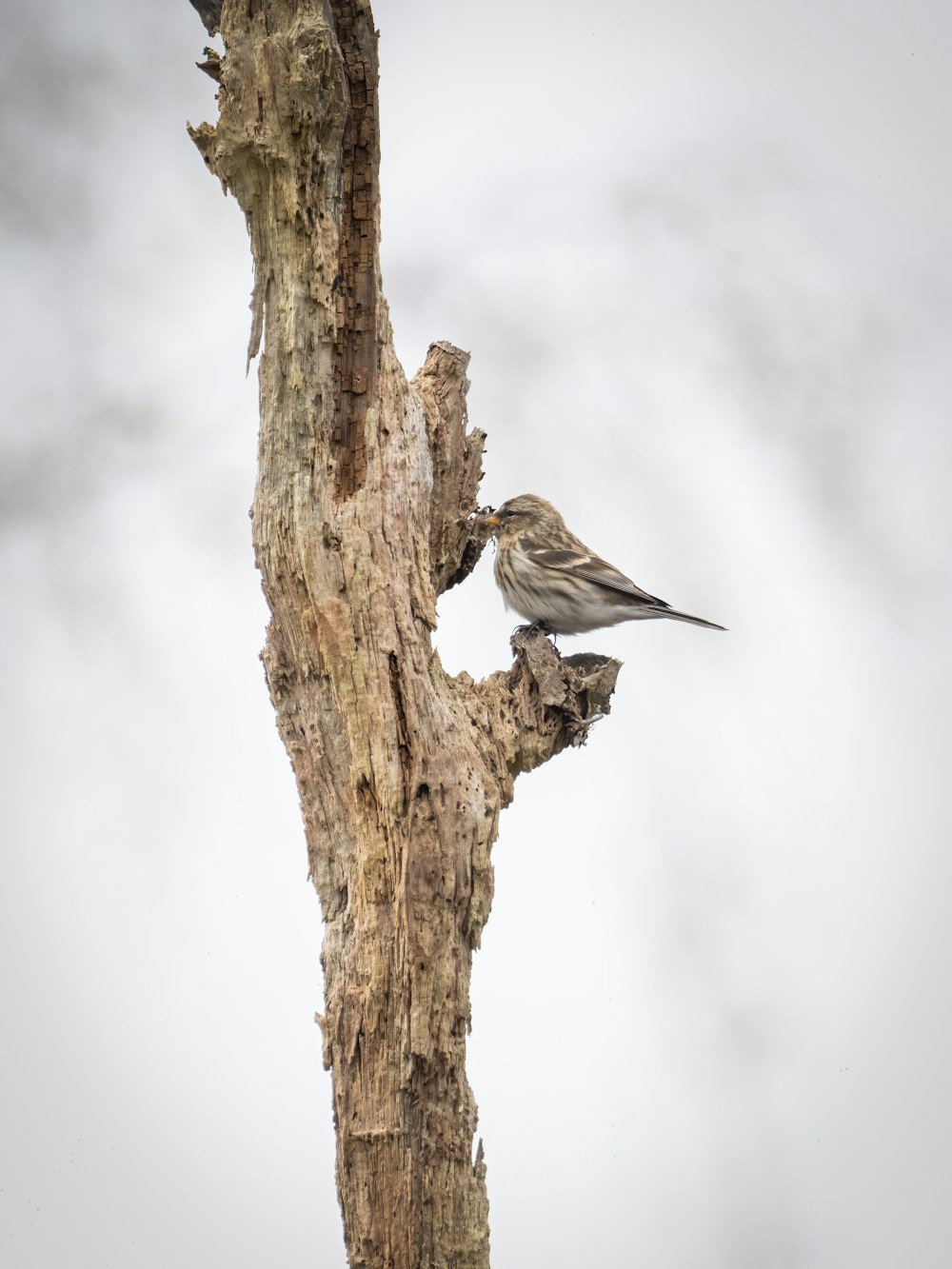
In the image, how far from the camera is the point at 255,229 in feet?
10.9

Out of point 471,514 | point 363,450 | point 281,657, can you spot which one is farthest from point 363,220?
point 281,657

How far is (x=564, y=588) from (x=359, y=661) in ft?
3.55

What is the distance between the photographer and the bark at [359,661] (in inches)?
120

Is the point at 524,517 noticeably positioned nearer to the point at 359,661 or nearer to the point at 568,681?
the point at 568,681

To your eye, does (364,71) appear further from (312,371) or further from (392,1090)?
(392,1090)

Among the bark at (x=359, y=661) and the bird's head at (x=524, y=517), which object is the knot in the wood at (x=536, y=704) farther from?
the bird's head at (x=524, y=517)

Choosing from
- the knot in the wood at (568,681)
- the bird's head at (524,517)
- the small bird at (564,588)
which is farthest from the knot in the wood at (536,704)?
the bird's head at (524,517)

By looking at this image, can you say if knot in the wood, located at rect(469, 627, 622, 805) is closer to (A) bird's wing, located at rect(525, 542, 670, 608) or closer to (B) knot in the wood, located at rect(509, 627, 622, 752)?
(B) knot in the wood, located at rect(509, 627, 622, 752)

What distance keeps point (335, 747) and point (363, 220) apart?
1.38 meters

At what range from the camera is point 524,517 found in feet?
14.5

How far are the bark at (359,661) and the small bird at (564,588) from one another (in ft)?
2.41

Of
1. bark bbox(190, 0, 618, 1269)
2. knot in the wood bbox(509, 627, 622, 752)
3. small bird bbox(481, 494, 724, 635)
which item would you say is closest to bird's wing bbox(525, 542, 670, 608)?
small bird bbox(481, 494, 724, 635)

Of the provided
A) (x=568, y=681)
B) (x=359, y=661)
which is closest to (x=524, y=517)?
(x=568, y=681)

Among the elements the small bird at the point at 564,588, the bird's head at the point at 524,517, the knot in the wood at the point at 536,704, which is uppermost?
the bird's head at the point at 524,517
